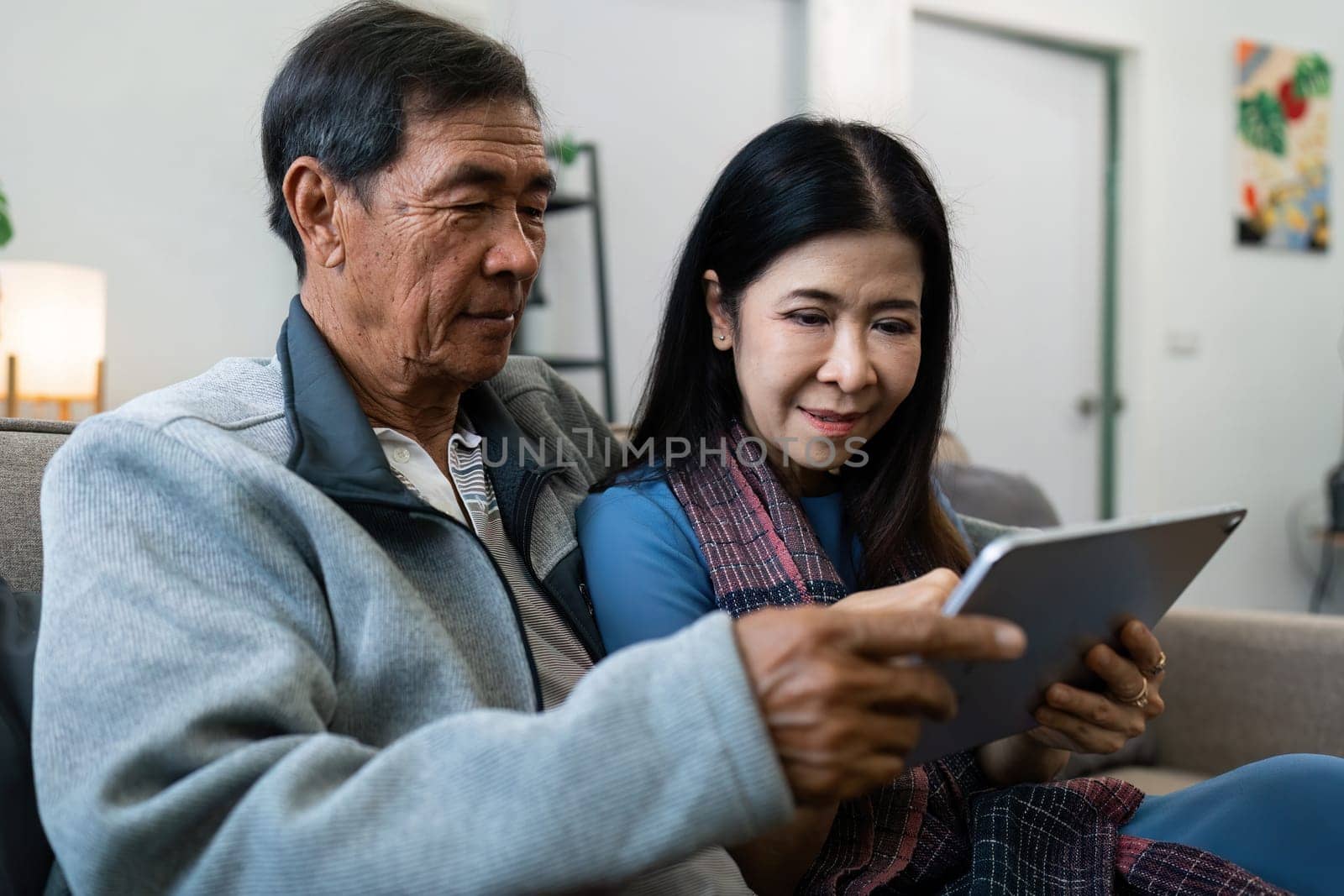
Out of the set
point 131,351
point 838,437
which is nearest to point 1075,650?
point 838,437

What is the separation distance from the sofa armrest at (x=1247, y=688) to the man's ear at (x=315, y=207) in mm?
1467

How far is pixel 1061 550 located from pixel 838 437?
0.47 m

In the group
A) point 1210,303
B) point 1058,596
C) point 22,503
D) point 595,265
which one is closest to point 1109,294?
point 1210,303

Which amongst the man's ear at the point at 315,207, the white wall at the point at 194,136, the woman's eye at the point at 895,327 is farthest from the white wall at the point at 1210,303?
the man's ear at the point at 315,207

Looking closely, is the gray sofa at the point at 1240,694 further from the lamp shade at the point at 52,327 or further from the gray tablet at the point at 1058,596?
the lamp shade at the point at 52,327

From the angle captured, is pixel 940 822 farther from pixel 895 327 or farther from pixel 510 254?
pixel 510 254

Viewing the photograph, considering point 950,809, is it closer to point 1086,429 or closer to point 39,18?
point 39,18

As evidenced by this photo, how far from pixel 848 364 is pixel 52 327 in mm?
1918

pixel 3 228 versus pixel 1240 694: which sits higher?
pixel 3 228

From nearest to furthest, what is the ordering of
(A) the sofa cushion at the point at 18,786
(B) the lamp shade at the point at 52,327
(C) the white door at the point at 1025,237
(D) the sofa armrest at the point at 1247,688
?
1. (A) the sofa cushion at the point at 18,786
2. (D) the sofa armrest at the point at 1247,688
3. (B) the lamp shade at the point at 52,327
4. (C) the white door at the point at 1025,237

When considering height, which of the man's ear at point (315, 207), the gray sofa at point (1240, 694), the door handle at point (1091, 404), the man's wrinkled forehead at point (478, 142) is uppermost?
the man's wrinkled forehead at point (478, 142)

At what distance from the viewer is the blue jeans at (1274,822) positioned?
1041mm

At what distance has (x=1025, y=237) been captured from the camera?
166 inches

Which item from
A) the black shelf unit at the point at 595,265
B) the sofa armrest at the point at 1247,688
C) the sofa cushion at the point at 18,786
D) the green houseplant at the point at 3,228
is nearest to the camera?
the sofa cushion at the point at 18,786
